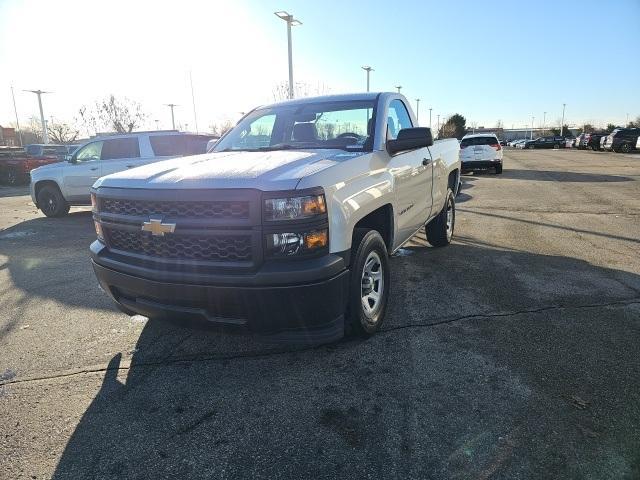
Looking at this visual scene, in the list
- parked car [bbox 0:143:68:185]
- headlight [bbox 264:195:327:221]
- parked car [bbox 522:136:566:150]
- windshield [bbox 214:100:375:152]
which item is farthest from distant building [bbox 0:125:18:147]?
headlight [bbox 264:195:327:221]

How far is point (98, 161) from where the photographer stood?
9734mm

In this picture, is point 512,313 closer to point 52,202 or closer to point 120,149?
point 120,149

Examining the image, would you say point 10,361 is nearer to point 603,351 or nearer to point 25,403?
point 25,403

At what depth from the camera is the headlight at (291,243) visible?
8.53 ft

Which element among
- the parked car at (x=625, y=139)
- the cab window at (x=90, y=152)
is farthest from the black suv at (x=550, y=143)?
the cab window at (x=90, y=152)

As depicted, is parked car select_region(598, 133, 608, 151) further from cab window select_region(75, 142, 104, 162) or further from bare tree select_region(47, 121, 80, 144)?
bare tree select_region(47, 121, 80, 144)

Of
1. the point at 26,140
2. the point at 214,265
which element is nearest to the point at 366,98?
the point at 214,265

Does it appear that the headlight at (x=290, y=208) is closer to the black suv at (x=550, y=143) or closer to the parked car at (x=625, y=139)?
the parked car at (x=625, y=139)

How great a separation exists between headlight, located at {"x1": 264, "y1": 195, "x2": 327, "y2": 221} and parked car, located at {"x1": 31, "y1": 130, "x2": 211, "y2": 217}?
7335mm

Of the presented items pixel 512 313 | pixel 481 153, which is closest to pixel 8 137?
pixel 481 153

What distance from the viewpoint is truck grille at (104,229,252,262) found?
8.71 ft

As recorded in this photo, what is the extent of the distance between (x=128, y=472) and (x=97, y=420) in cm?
56

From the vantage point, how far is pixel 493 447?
7.39 ft

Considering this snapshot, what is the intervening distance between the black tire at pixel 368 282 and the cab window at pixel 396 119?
118 centimetres
